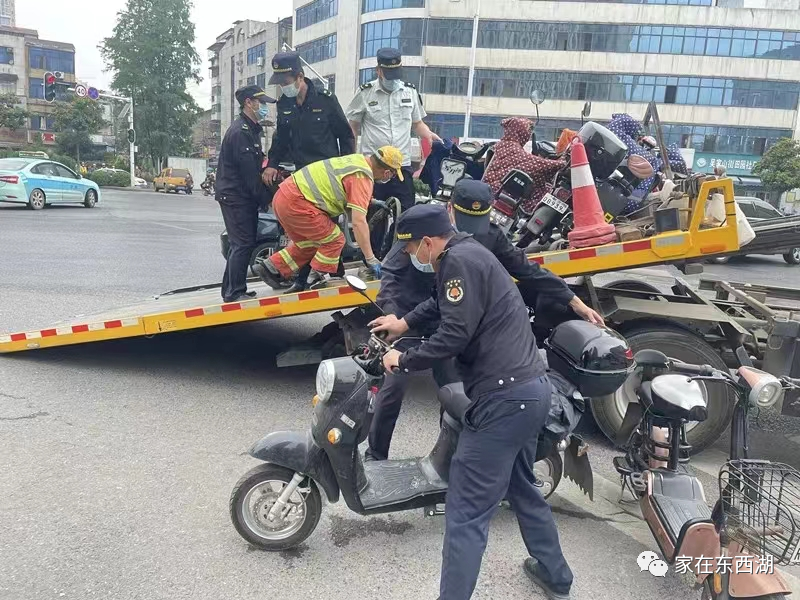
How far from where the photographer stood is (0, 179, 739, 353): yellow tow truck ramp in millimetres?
4488

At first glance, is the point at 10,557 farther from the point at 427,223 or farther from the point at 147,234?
the point at 147,234

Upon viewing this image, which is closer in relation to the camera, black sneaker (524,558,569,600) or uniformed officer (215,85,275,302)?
black sneaker (524,558,569,600)

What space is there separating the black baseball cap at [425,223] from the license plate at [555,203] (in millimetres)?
2518

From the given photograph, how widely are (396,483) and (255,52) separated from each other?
75.1 m

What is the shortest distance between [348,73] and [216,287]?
46.4m

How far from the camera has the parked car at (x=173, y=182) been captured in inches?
1711

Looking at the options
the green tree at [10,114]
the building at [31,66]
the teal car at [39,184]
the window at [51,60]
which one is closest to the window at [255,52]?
the building at [31,66]

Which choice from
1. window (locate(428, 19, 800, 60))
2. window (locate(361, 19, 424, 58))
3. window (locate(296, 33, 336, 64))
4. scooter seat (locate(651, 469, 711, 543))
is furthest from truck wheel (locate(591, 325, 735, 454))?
window (locate(296, 33, 336, 64))

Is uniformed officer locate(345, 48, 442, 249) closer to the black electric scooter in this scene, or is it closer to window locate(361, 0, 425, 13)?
the black electric scooter

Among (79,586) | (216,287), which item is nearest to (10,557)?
(79,586)

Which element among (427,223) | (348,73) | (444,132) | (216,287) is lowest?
(216,287)

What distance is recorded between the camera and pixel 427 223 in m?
2.77

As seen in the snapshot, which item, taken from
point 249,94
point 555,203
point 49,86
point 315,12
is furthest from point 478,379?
point 315,12

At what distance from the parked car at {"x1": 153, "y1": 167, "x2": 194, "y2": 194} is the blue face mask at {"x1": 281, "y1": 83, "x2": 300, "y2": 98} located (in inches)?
1592
